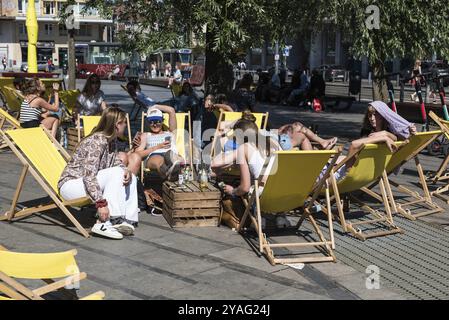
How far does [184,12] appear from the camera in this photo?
407 inches

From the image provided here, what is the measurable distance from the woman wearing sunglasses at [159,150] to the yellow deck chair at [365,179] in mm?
1908

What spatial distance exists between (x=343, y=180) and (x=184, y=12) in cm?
472

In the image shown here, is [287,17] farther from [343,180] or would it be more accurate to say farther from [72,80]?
[72,80]

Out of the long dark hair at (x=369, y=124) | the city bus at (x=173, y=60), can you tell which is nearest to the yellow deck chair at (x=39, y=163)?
the long dark hair at (x=369, y=124)

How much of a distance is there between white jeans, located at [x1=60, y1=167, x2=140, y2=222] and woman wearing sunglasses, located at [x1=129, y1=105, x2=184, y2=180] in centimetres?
105

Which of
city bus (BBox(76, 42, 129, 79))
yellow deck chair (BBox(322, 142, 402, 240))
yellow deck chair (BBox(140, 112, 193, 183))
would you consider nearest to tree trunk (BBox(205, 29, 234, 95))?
yellow deck chair (BBox(140, 112, 193, 183))

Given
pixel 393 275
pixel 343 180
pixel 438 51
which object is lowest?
pixel 393 275

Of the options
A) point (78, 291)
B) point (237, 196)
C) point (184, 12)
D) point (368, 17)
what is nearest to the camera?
point (78, 291)

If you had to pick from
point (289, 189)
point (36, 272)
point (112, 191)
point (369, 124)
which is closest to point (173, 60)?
point (369, 124)

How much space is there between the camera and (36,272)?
12.9 ft

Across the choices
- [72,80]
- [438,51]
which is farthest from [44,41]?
[438,51]

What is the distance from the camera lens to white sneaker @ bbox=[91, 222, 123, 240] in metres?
6.29

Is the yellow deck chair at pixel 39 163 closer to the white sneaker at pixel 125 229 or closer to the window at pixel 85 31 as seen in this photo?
the white sneaker at pixel 125 229

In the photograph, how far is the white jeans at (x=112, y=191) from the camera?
21.1 ft
